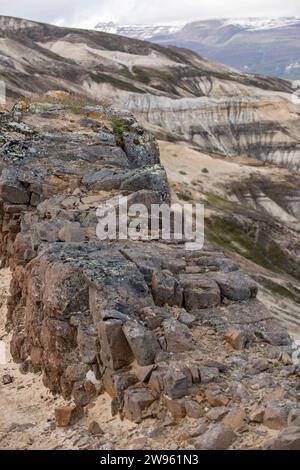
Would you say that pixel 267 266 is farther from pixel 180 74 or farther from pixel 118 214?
pixel 180 74

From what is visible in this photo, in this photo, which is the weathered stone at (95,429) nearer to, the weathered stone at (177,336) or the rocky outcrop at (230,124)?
Answer: the weathered stone at (177,336)

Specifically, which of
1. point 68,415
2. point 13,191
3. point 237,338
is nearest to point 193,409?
point 237,338

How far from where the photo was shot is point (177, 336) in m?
10.9

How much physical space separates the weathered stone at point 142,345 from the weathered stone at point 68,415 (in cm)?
149

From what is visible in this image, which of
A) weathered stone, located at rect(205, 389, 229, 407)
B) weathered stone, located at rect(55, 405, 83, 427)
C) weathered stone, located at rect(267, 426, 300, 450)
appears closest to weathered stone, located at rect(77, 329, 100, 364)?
weathered stone, located at rect(55, 405, 83, 427)

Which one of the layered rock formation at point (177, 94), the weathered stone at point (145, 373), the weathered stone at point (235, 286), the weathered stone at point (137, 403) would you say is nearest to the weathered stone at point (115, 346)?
the weathered stone at point (145, 373)

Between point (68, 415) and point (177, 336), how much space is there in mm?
2386

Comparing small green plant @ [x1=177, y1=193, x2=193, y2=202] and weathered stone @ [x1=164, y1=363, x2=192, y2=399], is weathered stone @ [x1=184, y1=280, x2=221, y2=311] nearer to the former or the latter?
weathered stone @ [x1=164, y1=363, x2=192, y2=399]

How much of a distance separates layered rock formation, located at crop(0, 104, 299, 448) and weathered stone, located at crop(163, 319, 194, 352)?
0.07 ft

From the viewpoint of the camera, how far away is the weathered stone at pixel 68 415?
35.1 ft

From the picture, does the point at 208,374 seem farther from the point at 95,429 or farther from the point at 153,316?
the point at 95,429

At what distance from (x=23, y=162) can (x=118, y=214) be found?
6727mm

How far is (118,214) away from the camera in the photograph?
1630cm
